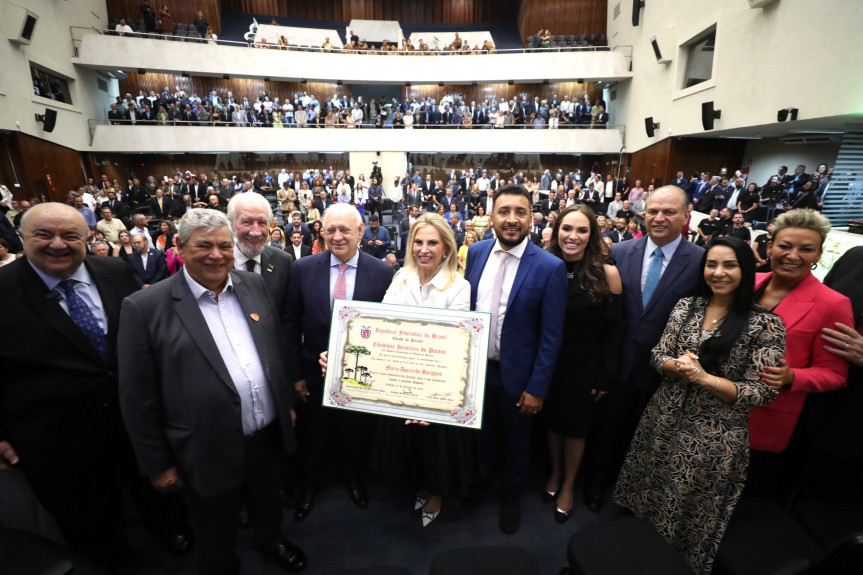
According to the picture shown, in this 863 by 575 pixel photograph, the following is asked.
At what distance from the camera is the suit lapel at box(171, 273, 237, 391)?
173cm

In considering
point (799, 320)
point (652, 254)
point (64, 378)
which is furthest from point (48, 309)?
point (799, 320)

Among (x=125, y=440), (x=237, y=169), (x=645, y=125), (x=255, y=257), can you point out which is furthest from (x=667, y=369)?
(x=237, y=169)

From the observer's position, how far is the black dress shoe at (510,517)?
2492 mm

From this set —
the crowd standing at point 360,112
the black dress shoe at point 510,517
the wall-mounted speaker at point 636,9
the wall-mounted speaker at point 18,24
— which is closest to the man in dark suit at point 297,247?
the black dress shoe at point 510,517

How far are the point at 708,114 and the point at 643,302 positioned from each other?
38.8ft

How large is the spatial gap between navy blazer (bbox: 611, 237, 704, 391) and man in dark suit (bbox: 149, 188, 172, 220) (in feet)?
41.2

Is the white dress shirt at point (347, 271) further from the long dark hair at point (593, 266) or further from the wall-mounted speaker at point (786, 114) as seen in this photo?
the wall-mounted speaker at point (786, 114)

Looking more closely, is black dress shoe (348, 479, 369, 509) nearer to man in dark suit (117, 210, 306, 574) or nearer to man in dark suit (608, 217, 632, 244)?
man in dark suit (117, 210, 306, 574)

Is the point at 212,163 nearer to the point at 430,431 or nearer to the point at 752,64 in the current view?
the point at 430,431

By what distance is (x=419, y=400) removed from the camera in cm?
203

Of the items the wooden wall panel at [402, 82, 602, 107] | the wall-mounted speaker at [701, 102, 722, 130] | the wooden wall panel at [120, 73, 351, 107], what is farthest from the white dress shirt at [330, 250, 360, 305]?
the wooden wall panel at [120, 73, 351, 107]

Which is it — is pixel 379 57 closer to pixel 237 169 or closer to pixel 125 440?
pixel 237 169

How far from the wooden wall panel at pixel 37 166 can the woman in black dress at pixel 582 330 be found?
52.3ft

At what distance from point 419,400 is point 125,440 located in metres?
1.79
